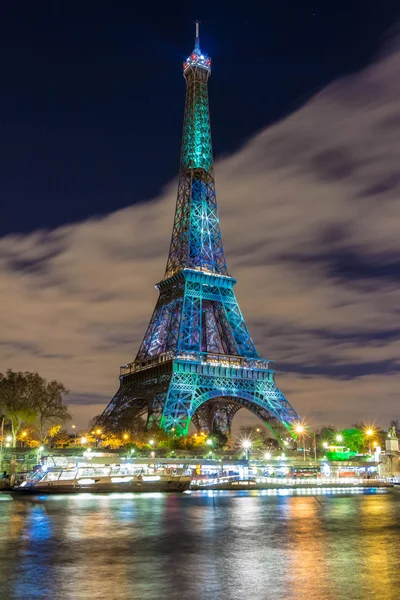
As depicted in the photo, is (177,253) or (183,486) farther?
(177,253)

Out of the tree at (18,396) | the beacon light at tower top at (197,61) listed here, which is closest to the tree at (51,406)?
the tree at (18,396)

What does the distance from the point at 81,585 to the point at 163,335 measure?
84324 millimetres

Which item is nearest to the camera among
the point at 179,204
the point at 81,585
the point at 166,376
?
the point at 81,585

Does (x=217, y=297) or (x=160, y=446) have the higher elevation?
(x=217, y=297)

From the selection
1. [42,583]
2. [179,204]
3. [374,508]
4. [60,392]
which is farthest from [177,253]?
[42,583]

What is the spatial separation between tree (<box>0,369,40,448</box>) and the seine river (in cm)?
5421

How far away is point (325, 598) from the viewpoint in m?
13.4

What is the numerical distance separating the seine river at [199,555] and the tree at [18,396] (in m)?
54.2

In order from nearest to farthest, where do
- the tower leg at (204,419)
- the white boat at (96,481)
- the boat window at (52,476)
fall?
the white boat at (96,481)
the boat window at (52,476)
the tower leg at (204,419)

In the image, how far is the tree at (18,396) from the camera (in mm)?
86062

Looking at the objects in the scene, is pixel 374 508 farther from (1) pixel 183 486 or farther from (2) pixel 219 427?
(2) pixel 219 427

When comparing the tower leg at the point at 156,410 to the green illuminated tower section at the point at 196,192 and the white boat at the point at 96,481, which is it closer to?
the white boat at the point at 96,481

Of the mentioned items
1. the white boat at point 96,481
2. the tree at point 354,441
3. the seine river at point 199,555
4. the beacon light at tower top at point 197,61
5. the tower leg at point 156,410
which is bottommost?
the seine river at point 199,555

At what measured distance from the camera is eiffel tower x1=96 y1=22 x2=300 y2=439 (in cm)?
8681
